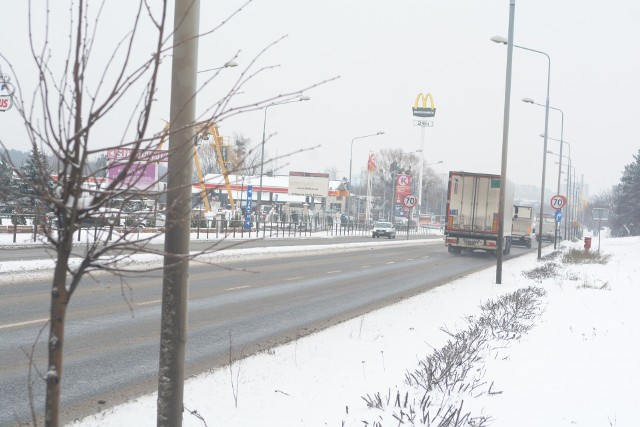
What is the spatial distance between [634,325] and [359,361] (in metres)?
4.95

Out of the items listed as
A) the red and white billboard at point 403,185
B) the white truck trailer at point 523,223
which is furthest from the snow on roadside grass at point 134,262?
the red and white billboard at point 403,185

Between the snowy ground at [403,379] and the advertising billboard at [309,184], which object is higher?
the advertising billboard at [309,184]

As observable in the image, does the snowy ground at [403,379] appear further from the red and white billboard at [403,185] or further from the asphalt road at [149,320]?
the red and white billboard at [403,185]

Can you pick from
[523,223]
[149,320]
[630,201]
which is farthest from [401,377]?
[630,201]

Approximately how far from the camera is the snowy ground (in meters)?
5.23

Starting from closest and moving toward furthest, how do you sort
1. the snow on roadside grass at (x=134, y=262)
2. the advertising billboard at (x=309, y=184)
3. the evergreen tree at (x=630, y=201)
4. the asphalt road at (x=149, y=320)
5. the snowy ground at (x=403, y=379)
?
the snowy ground at (x=403, y=379), the asphalt road at (x=149, y=320), the snow on roadside grass at (x=134, y=262), the advertising billboard at (x=309, y=184), the evergreen tree at (x=630, y=201)

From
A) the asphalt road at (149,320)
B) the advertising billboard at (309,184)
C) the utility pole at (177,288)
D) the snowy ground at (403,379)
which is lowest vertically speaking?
the asphalt road at (149,320)

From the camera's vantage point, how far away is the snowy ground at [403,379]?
17.1 ft

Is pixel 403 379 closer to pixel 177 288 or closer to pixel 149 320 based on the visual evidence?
pixel 177 288

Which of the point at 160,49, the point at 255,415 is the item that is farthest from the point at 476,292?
the point at 160,49

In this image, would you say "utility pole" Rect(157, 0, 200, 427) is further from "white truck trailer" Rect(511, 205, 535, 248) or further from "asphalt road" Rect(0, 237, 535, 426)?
"white truck trailer" Rect(511, 205, 535, 248)

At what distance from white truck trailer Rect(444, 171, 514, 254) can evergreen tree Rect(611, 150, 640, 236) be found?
61530 millimetres

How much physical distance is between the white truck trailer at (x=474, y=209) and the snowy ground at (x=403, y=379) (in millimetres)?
22691

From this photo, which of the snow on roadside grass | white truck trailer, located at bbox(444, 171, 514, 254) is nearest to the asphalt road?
the snow on roadside grass
